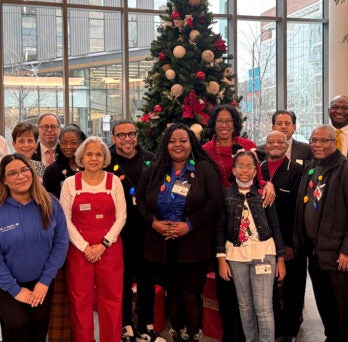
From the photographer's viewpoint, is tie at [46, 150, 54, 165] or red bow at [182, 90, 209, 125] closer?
tie at [46, 150, 54, 165]

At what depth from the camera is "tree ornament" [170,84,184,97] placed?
4.66m

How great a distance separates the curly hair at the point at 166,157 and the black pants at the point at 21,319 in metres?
1.05

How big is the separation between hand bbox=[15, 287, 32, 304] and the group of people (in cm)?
3

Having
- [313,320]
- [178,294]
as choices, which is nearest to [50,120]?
[178,294]

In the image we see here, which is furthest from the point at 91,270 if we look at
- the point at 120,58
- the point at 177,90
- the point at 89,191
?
the point at 120,58

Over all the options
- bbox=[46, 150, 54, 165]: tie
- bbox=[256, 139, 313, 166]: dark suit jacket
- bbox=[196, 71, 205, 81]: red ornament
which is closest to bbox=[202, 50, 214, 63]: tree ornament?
bbox=[196, 71, 205, 81]: red ornament

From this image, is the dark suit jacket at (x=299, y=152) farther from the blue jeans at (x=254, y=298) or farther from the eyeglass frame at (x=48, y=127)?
the eyeglass frame at (x=48, y=127)

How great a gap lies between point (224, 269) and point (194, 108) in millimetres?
1998

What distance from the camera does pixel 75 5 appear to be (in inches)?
295

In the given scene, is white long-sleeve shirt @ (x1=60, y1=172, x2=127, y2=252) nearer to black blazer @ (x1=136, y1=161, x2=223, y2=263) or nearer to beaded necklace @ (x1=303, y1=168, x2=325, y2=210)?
black blazer @ (x1=136, y1=161, x2=223, y2=263)

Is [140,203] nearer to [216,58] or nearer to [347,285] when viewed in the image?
[347,285]

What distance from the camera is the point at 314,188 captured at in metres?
3.20

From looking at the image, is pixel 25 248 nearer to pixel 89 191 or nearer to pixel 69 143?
pixel 89 191

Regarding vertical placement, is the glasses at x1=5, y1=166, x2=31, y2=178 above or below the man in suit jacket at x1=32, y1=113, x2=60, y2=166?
below
